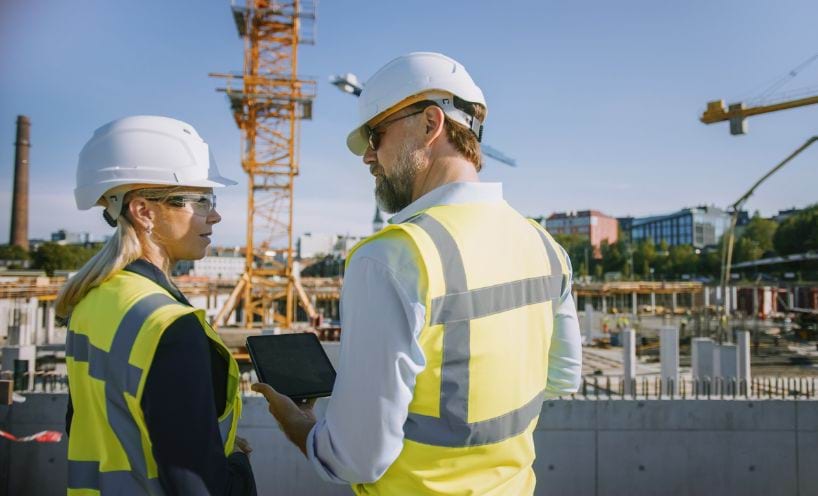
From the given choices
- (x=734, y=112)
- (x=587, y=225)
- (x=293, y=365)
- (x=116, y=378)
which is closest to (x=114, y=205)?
Result: (x=116, y=378)

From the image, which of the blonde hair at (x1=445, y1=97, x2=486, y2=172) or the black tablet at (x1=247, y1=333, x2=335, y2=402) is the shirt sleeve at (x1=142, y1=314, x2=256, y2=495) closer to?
the black tablet at (x1=247, y1=333, x2=335, y2=402)

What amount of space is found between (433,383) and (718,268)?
8144 centimetres

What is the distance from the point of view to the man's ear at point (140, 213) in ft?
6.16

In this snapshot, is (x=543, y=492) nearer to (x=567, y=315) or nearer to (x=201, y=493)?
(x=567, y=315)

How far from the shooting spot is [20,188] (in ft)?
183

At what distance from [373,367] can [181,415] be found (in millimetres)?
575

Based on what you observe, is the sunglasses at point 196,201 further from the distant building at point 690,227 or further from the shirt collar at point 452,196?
the distant building at point 690,227

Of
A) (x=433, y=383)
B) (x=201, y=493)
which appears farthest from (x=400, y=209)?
(x=201, y=493)

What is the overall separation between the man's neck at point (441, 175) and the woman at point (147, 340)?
29.8 inches

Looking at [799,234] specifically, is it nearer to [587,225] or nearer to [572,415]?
[587,225]

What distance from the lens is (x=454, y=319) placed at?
1284 millimetres

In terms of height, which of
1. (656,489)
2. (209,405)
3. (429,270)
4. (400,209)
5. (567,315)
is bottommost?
(656,489)

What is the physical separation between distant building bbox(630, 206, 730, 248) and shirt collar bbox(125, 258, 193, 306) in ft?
390

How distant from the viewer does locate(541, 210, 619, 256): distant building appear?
120312mm
